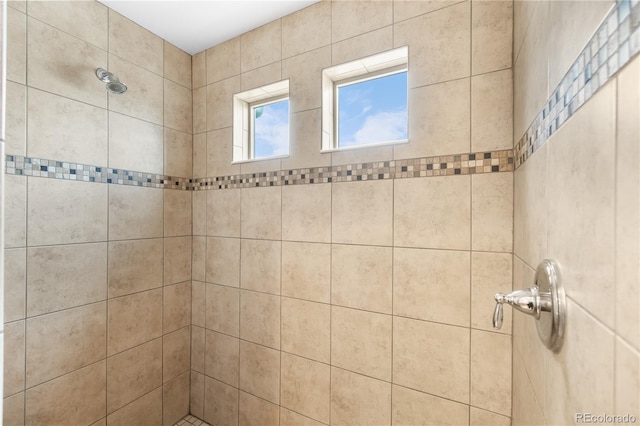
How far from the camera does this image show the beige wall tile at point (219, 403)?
191 centimetres

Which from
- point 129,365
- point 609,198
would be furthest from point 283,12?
point 129,365

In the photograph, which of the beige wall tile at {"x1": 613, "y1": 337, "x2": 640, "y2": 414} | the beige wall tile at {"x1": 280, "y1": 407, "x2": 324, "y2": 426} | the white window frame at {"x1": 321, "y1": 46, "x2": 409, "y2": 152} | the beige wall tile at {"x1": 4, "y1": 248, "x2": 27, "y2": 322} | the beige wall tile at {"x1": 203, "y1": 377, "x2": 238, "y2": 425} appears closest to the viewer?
the beige wall tile at {"x1": 613, "y1": 337, "x2": 640, "y2": 414}

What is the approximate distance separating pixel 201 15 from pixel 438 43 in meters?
1.42

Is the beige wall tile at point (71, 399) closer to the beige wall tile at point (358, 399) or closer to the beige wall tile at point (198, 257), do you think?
the beige wall tile at point (198, 257)

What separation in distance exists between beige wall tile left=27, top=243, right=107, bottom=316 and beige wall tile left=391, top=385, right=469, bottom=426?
1.72 meters

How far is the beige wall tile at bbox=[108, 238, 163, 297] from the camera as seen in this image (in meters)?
1.70

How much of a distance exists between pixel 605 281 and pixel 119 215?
2.10 m

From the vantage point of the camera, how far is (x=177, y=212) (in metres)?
2.05

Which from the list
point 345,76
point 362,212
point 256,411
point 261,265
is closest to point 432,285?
point 362,212

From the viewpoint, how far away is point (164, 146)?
198 cm

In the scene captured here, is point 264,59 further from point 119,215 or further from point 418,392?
point 418,392

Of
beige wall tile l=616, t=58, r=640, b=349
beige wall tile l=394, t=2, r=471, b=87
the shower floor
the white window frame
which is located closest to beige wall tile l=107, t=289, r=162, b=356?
the shower floor

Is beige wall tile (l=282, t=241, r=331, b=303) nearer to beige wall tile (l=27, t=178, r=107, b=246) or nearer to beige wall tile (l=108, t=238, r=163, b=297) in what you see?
beige wall tile (l=108, t=238, r=163, b=297)

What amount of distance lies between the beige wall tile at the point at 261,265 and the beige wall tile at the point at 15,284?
104 centimetres
